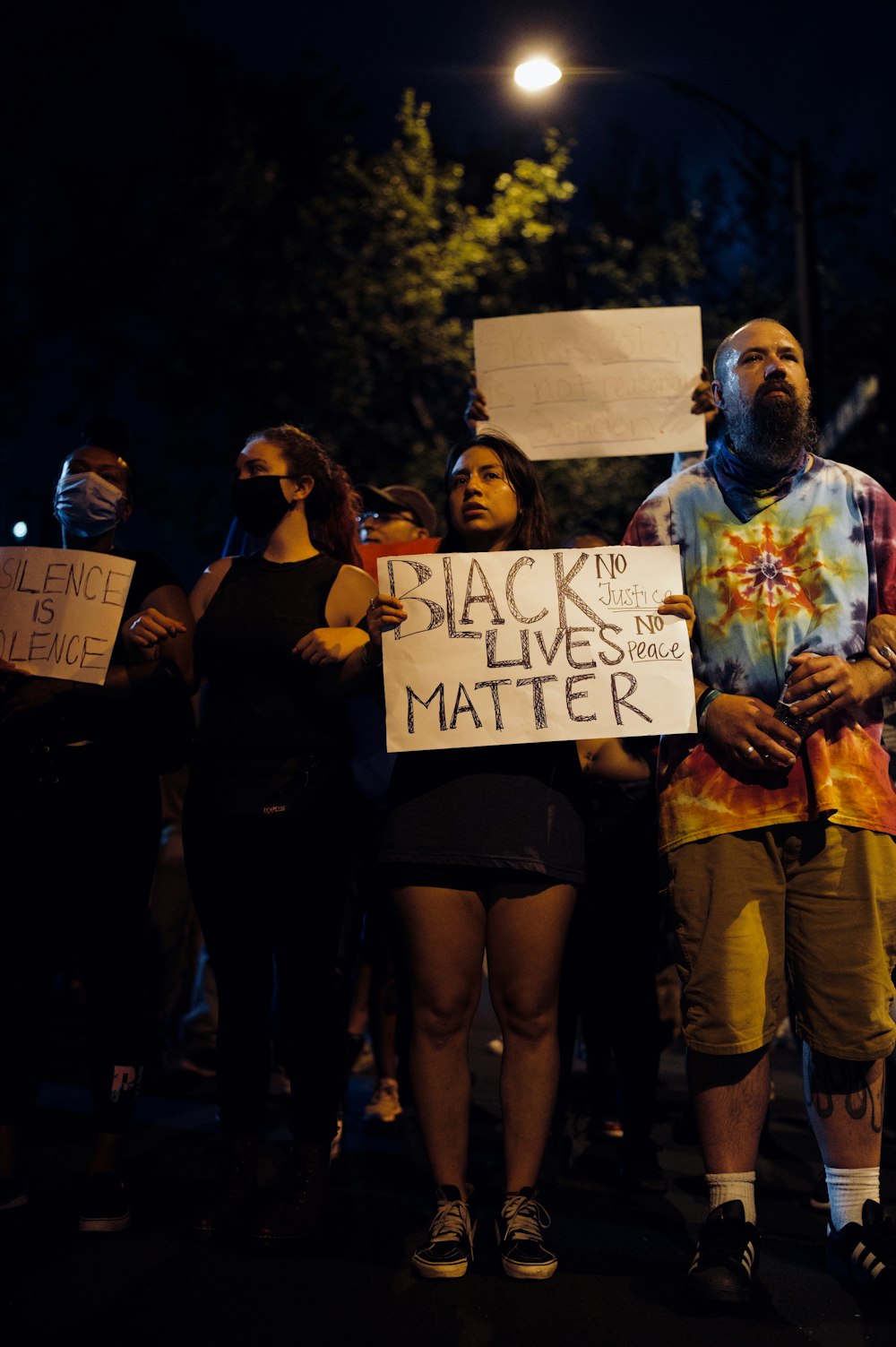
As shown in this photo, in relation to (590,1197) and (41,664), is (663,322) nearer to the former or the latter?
(41,664)

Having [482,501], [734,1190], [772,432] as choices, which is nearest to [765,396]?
[772,432]

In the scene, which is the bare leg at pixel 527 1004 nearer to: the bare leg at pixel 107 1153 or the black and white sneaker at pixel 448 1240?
the black and white sneaker at pixel 448 1240

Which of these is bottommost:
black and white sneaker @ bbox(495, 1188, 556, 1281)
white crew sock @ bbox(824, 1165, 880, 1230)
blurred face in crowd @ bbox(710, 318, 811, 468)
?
black and white sneaker @ bbox(495, 1188, 556, 1281)

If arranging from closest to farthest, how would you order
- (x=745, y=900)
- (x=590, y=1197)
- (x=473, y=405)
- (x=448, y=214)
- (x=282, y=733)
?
(x=745, y=900) < (x=282, y=733) < (x=590, y=1197) < (x=473, y=405) < (x=448, y=214)

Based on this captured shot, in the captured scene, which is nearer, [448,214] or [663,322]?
[663,322]

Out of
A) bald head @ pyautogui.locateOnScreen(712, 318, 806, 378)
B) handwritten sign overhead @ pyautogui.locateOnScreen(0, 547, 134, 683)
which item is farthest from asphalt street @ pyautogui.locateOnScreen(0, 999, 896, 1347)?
bald head @ pyautogui.locateOnScreen(712, 318, 806, 378)

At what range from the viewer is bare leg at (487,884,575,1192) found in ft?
9.26

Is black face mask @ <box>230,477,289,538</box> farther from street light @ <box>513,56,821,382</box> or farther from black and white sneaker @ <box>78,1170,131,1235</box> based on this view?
street light @ <box>513,56,821,382</box>

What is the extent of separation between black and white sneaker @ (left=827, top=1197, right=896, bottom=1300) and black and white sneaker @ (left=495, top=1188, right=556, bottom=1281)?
0.69 meters

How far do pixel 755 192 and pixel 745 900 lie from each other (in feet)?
61.8

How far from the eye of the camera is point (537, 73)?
831cm

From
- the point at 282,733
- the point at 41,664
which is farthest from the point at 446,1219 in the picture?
the point at 41,664

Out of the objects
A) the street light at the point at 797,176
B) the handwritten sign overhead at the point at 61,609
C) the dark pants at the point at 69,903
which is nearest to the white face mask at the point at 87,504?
the handwritten sign overhead at the point at 61,609

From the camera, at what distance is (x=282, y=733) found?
10.2 ft
